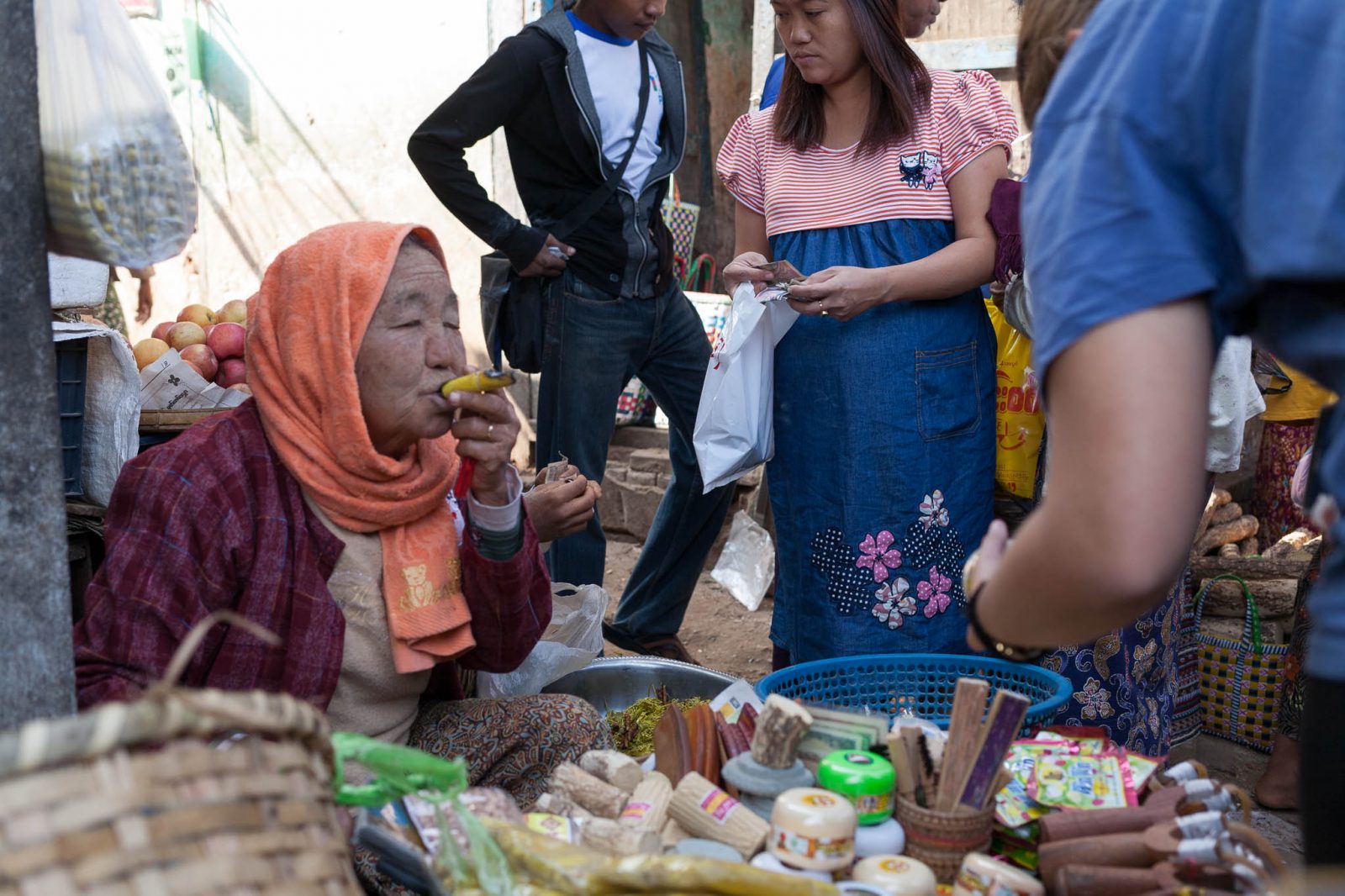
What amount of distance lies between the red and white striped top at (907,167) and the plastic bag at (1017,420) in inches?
18.6

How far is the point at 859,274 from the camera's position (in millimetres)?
2846

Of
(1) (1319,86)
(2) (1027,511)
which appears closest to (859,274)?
(2) (1027,511)

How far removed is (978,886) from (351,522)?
124 centimetres

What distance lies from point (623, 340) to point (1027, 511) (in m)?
1.49

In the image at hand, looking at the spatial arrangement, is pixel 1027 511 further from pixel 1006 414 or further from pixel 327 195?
pixel 327 195

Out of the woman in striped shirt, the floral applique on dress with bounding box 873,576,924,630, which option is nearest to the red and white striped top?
the woman in striped shirt

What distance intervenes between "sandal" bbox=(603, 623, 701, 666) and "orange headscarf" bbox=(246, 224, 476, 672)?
2159mm

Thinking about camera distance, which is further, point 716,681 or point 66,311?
point 66,311

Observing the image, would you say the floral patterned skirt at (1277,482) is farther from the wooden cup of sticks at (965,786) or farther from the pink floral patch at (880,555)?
the wooden cup of sticks at (965,786)

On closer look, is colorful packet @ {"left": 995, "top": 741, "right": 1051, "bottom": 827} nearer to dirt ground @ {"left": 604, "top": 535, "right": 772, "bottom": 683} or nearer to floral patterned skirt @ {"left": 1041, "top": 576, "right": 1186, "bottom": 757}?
floral patterned skirt @ {"left": 1041, "top": 576, "right": 1186, "bottom": 757}

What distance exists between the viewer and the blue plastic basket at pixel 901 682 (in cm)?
236

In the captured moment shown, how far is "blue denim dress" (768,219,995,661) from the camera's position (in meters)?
2.99

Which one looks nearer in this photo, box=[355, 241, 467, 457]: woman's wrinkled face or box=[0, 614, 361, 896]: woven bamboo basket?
box=[0, 614, 361, 896]: woven bamboo basket

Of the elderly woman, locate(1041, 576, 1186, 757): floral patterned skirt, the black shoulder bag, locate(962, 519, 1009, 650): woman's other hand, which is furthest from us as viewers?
the black shoulder bag
